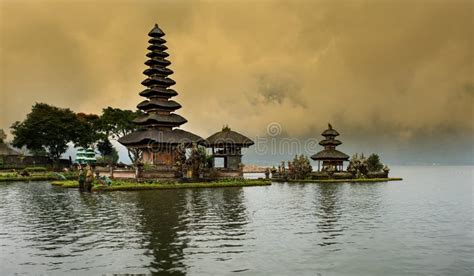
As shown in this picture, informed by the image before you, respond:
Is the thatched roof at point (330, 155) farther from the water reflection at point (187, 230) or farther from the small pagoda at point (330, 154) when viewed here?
the water reflection at point (187, 230)

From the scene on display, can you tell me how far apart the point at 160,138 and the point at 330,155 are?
29263 mm

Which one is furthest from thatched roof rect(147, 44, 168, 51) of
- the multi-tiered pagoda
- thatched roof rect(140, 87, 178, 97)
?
thatched roof rect(140, 87, 178, 97)

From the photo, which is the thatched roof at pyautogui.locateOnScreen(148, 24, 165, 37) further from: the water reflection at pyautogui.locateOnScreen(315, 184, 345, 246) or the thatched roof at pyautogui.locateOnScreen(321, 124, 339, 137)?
the water reflection at pyautogui.locateOnScreen(315, 184, 345, 246)

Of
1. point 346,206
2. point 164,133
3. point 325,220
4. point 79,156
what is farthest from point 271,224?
point 79,156

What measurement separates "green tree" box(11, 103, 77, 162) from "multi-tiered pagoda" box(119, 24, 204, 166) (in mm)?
22246

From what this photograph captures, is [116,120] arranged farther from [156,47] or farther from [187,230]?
[187,230]

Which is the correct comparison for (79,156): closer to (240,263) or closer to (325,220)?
(325,220)

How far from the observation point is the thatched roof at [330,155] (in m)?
69.3

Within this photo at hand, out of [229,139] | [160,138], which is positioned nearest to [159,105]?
[160,138]

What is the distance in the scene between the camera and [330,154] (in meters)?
70.1

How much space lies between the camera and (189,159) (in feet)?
166

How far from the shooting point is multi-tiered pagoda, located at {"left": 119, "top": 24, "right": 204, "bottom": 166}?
184ft

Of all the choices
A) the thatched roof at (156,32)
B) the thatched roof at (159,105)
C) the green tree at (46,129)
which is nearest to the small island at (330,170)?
the thatched roof at (159,105)

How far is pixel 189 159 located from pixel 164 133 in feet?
28.3
